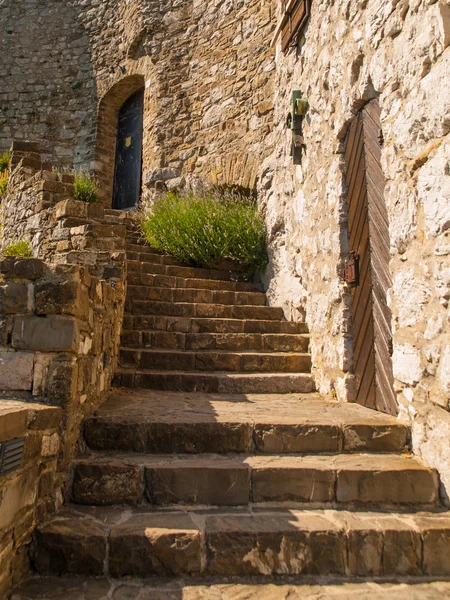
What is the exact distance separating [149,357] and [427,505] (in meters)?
2.40

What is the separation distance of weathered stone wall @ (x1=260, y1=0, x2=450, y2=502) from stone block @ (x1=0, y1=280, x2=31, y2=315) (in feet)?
6.91

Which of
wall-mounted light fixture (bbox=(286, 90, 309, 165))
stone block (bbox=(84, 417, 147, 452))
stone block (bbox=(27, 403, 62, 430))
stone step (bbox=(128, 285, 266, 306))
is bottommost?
stone block (bbox=(84, 417, 147, 452))

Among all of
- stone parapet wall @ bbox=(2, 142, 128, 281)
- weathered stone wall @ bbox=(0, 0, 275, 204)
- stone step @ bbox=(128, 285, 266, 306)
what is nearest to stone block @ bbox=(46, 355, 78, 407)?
stone parapet wall @ bbox=(2, 142, 128, 281)

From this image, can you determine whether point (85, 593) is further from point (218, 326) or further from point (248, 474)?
point (218, 326)

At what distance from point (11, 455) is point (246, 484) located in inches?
45.3

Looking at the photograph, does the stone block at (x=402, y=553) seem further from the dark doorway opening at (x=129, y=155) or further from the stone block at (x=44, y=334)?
the dark doorway opening at (x=129, y=155)

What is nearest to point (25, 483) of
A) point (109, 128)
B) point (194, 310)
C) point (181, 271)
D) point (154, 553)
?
point (154, 553)

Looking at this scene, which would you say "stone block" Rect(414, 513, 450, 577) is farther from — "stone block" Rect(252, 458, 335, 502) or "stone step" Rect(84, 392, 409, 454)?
"stone step" Rect(84, 392, 409, 454)

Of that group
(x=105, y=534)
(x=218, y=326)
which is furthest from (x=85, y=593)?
(x=218, y=326)

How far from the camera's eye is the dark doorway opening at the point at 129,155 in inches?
393

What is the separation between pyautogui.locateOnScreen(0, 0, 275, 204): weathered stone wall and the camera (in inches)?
287

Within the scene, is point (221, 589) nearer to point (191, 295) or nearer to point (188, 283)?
point (191, 295)

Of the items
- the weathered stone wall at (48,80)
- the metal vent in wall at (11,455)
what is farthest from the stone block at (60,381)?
the weathered stone wall at (48,80)

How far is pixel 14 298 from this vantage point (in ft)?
7.56
